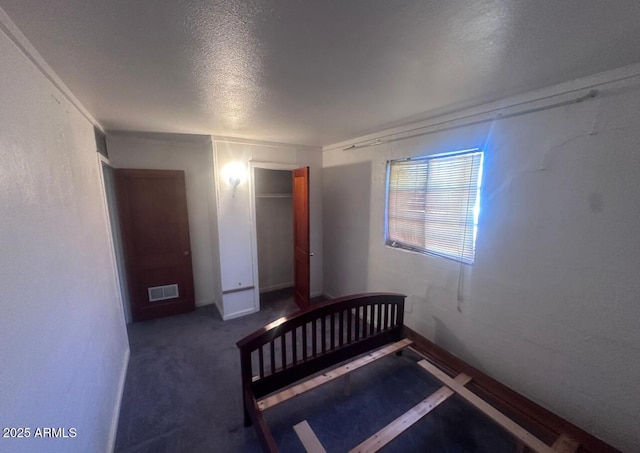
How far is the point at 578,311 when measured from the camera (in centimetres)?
156

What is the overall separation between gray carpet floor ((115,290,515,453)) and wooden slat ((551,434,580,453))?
376 millimetres

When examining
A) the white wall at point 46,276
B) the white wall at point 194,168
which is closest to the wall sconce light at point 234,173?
the white wall at point 194,168

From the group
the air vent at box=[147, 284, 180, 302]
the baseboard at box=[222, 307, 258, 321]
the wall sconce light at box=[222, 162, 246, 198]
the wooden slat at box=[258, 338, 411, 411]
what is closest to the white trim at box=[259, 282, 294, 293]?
the baseboard at box=[222, 307, 258, 321]

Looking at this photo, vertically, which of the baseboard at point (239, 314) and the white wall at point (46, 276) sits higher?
the white wall at point (46, 276)

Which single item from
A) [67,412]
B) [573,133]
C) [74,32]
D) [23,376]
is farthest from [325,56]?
[67,412]

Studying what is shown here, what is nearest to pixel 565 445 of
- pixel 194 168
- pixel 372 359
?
pixel 372 359

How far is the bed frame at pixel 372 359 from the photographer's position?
1.43 metres

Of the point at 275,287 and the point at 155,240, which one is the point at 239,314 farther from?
the point at 155,240

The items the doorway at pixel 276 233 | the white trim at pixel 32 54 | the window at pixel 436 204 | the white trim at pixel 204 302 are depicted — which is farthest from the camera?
the doorway at pixel 276 233

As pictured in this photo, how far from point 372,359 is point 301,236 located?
193 centimetres

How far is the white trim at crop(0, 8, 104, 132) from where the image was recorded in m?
0.93

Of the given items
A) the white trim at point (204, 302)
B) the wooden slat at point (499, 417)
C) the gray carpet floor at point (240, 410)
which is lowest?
the gray carpet floor at point (240, 410)

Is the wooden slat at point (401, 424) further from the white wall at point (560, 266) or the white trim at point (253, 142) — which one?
the white trim at point (253, 142)

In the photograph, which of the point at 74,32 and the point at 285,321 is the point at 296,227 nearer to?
the point at 285,321
